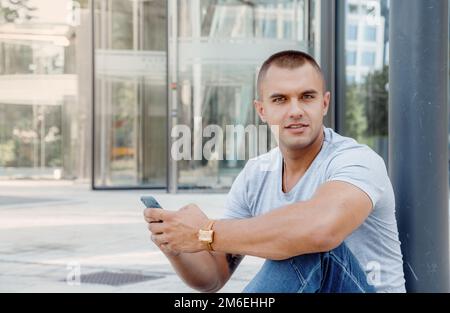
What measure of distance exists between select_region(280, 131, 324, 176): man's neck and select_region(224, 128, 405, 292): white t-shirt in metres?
0.02

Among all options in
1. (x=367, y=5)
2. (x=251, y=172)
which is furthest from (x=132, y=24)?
(x=251, y=172)

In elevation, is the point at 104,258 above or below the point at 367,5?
below

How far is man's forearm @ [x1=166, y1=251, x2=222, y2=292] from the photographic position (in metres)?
2.06

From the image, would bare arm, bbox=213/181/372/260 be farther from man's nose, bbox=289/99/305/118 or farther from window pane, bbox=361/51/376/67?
window pane, bbox=361/51/376/67

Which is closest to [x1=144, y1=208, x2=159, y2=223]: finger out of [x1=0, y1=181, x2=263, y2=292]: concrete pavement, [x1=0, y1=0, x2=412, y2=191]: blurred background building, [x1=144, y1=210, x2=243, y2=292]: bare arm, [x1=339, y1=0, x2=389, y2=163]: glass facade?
[x1=144, y1=210, x2=243, y2=292]: bare arm

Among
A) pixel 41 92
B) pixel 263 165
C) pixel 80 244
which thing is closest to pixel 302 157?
pixel 263 165

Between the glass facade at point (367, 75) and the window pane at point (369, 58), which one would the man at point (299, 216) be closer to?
the glass facade at point (367, 75)

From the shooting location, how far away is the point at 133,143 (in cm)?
1416

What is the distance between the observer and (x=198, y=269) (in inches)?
82.2

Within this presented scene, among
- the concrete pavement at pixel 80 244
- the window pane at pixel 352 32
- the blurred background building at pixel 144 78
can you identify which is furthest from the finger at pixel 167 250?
the window pane at pixel 352 32

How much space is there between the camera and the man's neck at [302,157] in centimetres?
200
